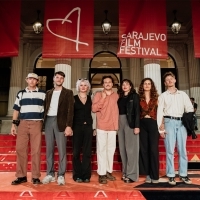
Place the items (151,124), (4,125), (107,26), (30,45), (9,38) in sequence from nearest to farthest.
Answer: (151,124)
(9,38)
(107,26)
(4,125)
(30,45)

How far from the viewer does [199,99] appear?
39.9 feet

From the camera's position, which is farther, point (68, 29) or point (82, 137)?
point (68, 29)

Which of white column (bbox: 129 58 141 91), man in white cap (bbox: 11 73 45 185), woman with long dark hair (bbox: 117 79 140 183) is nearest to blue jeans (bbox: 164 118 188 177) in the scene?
woman with long dark hair (bbox: 117 79 140 183)

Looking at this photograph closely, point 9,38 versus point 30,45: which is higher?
point 30,45

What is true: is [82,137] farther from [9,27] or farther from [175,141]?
[9,27]

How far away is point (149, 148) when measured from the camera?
4.75 meters

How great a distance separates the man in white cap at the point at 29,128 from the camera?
15.1ft

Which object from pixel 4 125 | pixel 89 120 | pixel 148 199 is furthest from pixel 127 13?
pixel 4 125

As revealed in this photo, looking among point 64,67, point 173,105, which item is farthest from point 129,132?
point 64,67

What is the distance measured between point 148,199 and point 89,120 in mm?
1875

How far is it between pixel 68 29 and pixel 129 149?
403 centimetres

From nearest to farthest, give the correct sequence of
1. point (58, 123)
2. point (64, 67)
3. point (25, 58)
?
point (58, 123)
point (64, 67)
point (25, 58)

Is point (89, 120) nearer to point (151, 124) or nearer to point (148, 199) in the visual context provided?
point (151, 124)

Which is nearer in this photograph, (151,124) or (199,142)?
(151,124)
